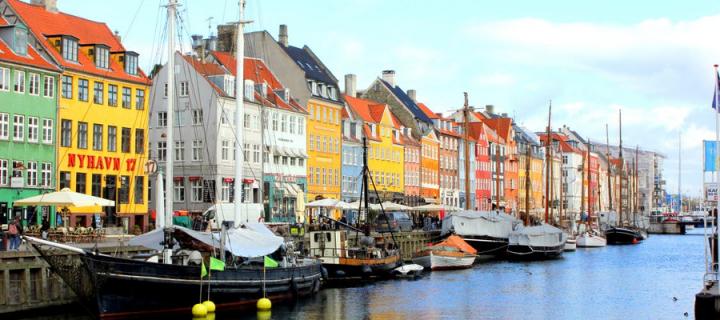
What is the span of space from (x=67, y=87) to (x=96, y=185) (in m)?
5.96

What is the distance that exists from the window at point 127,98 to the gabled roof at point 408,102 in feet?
165

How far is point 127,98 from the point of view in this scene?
2414 inches

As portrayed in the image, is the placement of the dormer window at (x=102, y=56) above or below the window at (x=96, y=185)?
above

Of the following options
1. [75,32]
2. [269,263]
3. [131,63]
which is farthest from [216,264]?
[131,63]

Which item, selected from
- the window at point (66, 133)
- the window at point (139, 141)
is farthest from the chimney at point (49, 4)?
the window at point (139, 141)

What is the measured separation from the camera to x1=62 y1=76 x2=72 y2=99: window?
56156mm

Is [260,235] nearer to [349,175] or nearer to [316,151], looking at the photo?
[316,151]

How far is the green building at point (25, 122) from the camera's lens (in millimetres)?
51969

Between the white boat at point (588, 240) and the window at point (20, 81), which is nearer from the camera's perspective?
the window at point (20, 81)

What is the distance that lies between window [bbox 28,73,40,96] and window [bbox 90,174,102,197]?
21.1 feet

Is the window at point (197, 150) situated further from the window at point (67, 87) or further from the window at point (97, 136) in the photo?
the window at point (67, 87)

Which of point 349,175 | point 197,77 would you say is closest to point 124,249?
point 197,77

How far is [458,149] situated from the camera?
121 meters

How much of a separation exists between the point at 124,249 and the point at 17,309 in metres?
6.85
